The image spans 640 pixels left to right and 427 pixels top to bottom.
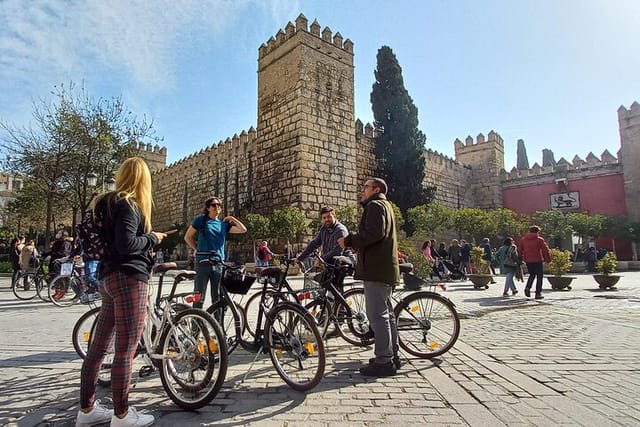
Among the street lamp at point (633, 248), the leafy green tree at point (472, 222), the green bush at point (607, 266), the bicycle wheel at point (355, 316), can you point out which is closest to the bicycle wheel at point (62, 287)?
the bicycle wheel at point (355, 316)

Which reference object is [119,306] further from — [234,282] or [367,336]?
[367,336]

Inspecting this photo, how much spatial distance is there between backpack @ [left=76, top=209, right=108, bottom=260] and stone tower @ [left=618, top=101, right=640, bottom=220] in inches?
1290

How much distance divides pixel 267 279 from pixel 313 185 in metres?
15.0

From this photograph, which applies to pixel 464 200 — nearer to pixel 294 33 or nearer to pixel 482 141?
pixel 482 141

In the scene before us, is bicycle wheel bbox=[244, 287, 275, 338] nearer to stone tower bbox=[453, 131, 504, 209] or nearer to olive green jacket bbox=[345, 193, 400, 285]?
olive green jacket bbox=[345, 193, 400, 285]

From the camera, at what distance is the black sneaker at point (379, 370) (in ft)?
11.6

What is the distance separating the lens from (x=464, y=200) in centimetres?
3328

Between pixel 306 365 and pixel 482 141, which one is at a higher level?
pixel 482 141

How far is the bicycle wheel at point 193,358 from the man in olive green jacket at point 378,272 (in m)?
1.36

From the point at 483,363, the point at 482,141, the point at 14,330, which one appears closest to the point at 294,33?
the point at 14,330

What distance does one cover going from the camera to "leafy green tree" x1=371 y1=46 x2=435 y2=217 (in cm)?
2450

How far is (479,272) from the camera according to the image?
41.1 feet

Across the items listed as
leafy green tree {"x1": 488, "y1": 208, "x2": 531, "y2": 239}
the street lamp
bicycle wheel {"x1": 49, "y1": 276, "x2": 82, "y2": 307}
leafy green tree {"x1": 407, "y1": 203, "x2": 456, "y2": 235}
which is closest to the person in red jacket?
bicycle wheel {"x1": 49, "y1": 276, "x2": 82, "y2": 307}

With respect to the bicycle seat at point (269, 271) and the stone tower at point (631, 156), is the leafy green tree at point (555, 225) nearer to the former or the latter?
the stone tower at point (631, 156)
